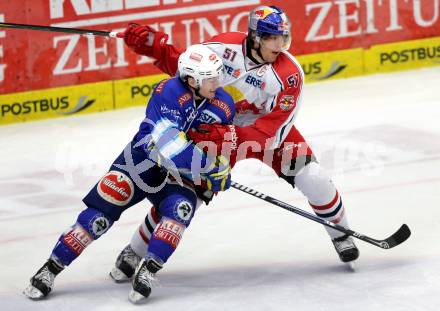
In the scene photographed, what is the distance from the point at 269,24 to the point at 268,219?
1.54m

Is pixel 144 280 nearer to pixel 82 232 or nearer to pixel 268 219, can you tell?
pixel 82 232

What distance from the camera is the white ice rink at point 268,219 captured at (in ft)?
18.2

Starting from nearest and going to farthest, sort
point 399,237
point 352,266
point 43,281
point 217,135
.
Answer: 1. point 43,281
2. point 217,135
3. point 352,266
4. point 399,237

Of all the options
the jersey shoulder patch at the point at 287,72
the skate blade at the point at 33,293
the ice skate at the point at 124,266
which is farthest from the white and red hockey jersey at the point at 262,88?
the skate blade at the point at 33,293

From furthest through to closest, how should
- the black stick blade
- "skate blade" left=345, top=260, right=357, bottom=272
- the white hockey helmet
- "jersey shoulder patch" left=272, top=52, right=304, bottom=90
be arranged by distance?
the black stick blade, "skate blade" left=345, top=260, right=357, bottom=272, "jersey shoulder patch" left=272, top=52, right=304, bottom=90, the white hockey helmet

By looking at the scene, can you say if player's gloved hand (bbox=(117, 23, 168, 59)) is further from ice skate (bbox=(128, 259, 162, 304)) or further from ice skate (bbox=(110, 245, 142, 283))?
ice skate (bbox=(128, 259, 162, 304))

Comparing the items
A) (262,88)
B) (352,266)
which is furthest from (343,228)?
(262,88)

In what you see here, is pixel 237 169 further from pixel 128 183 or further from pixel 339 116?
pixel 128 183

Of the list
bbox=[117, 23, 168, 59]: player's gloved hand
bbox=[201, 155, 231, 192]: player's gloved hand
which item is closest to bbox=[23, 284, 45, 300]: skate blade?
bbox=[201, 155, 231, 192]: player's gloved hand

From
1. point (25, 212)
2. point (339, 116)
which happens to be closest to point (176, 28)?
point (339, 116)

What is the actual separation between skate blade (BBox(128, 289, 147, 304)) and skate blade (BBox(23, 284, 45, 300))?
42cm

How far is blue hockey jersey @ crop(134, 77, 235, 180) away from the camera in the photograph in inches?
211

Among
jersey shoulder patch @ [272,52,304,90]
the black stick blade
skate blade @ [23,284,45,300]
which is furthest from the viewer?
the black stick blade

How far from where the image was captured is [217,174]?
544cm
